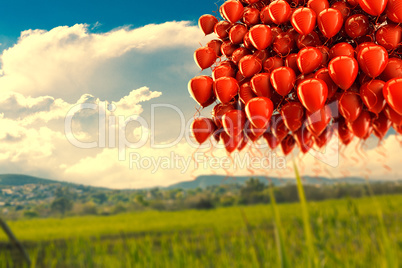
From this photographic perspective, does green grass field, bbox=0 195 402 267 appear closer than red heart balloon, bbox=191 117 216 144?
No

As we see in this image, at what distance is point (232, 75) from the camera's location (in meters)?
0.79

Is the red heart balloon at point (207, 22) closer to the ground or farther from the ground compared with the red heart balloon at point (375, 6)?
farther from the ground

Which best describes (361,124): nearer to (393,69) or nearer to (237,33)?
(393,69)

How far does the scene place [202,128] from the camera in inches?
31.4

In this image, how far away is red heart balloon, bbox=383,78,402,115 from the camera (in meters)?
0.66

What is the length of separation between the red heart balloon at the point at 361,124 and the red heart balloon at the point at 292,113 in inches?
4.7

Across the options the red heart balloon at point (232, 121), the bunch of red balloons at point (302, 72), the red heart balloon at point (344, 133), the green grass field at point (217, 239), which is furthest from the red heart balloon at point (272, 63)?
the green grass field at point (217, 239)

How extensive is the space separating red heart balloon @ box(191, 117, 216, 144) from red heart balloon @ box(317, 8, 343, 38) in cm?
30

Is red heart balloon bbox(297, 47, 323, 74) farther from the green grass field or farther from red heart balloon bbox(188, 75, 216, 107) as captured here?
the green grass field

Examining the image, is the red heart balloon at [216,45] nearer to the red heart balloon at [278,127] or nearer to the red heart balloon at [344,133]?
the red heart balloon at [278,127]

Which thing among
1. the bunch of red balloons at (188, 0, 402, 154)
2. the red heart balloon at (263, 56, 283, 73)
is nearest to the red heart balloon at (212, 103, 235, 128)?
the bunch of red balloons at (188, 0, 402, 154)

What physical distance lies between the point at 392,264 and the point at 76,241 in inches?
51.2

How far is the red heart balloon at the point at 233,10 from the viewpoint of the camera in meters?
0.80

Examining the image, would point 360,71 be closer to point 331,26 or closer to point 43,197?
point 331,26
